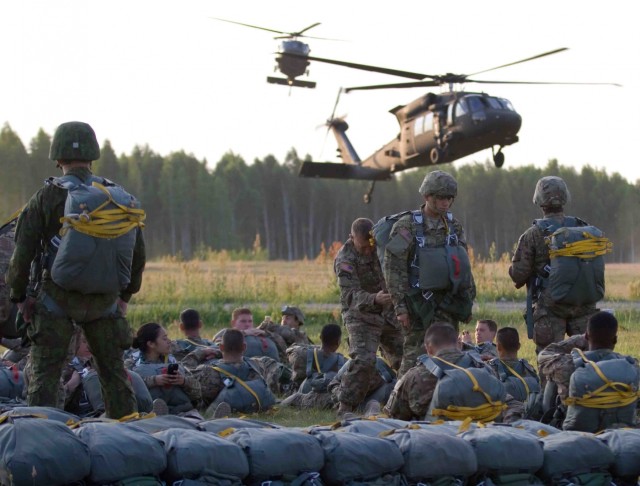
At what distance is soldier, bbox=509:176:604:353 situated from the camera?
9609mm

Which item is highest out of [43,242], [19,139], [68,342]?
[19,139]

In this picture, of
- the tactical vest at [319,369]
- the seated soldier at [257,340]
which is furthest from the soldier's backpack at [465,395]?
the seated soldier at [257,340]

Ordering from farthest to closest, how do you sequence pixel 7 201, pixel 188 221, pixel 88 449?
pixel 188 221
pixel 7 201
pixel 88 449

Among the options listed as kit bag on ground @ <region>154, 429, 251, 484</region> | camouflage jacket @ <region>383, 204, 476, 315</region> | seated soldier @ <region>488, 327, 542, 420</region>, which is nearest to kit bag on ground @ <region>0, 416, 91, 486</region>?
kit bag on ground @ <region>154, 429, 251, 484</region>

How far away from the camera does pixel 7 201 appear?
2640 inches

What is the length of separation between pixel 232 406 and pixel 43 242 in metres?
2.90

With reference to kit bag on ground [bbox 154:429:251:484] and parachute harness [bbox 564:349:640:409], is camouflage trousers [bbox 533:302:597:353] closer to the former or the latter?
parachute harness [bbox 564:349:640:409]

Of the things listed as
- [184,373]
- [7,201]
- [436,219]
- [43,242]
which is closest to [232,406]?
[184,373]

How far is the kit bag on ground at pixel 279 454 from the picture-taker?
550 centimetres

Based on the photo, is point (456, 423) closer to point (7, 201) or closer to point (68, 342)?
point (68, 342)

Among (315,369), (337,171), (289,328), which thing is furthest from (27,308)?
(337,171)

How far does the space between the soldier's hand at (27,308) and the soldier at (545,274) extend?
4.18m

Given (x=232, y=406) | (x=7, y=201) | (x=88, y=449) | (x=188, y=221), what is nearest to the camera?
(x=88, y=449)

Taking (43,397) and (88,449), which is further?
(43,397)
